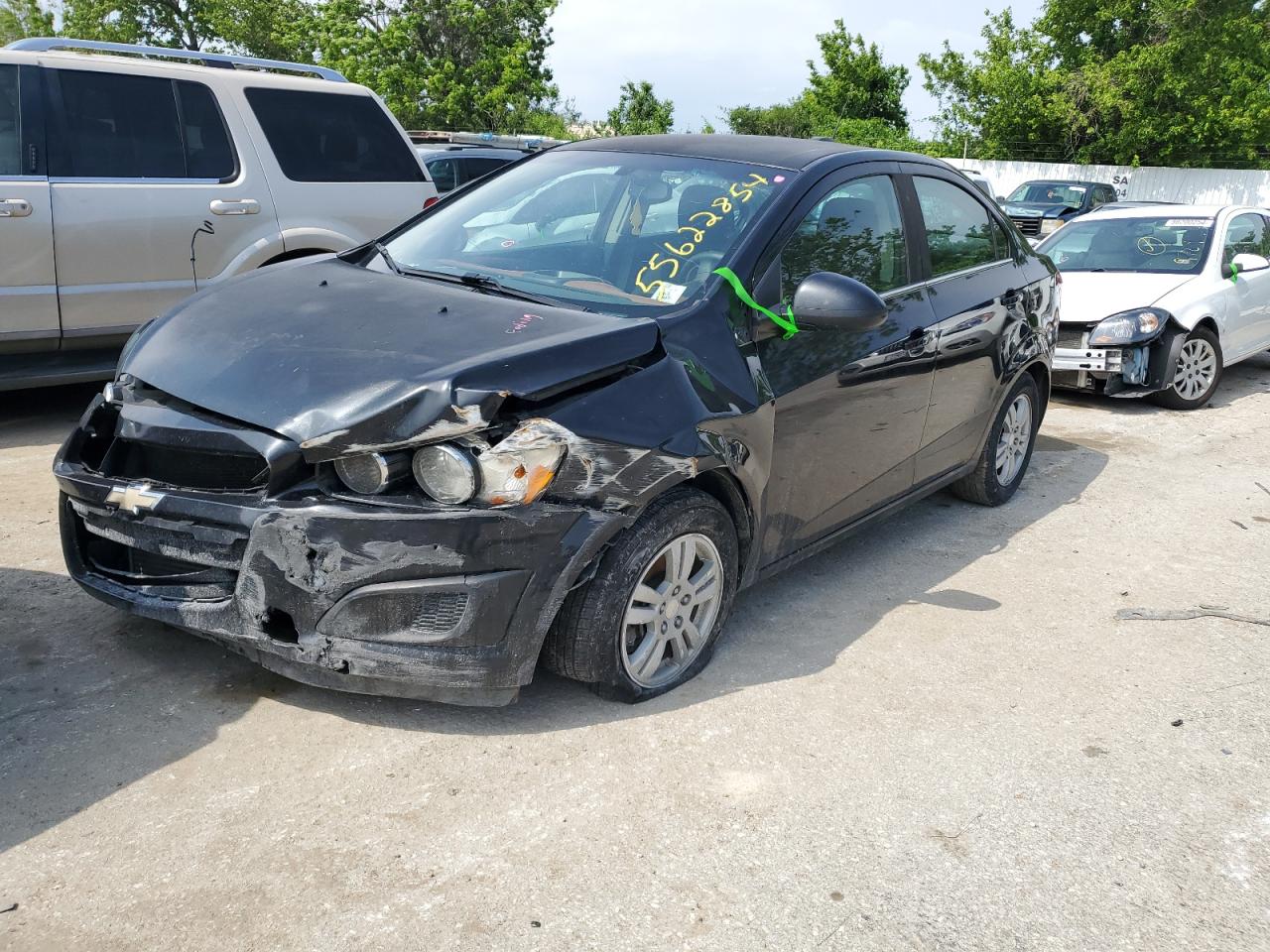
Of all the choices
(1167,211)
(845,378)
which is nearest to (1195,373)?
(1167,211)

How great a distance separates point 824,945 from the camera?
2576 mm

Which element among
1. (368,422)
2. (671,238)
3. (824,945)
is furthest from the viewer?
(671,238)

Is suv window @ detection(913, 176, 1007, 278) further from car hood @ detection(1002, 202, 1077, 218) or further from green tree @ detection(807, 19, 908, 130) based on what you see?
green tree @ detection(807, 19, 908, 130)

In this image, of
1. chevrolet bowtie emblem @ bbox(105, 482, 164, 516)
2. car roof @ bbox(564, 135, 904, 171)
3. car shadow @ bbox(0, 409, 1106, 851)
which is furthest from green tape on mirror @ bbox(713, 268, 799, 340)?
chevrolet bowtie emblem @ bbox(105, 482, 164, 516)

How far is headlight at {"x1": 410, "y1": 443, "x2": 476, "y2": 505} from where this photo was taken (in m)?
3.01

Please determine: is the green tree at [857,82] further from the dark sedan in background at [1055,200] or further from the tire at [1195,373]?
the tire at [1195,373]

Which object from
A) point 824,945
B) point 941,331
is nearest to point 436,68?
point 941,331

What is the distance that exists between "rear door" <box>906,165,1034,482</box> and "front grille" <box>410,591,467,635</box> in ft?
8.24

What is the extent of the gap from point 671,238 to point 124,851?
2.56 m

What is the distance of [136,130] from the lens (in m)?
6.35

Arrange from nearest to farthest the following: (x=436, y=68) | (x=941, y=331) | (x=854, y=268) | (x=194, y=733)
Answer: (x=194, y=733)
(x=854, y=268)
(x=941, y=331)
(x=436, y=68)

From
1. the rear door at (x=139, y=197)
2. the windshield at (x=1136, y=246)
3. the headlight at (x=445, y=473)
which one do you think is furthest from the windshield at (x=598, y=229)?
the windshield at (x=1136, y=246)

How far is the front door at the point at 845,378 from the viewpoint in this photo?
3.93m

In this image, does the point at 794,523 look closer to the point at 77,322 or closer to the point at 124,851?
the point at 124,851
